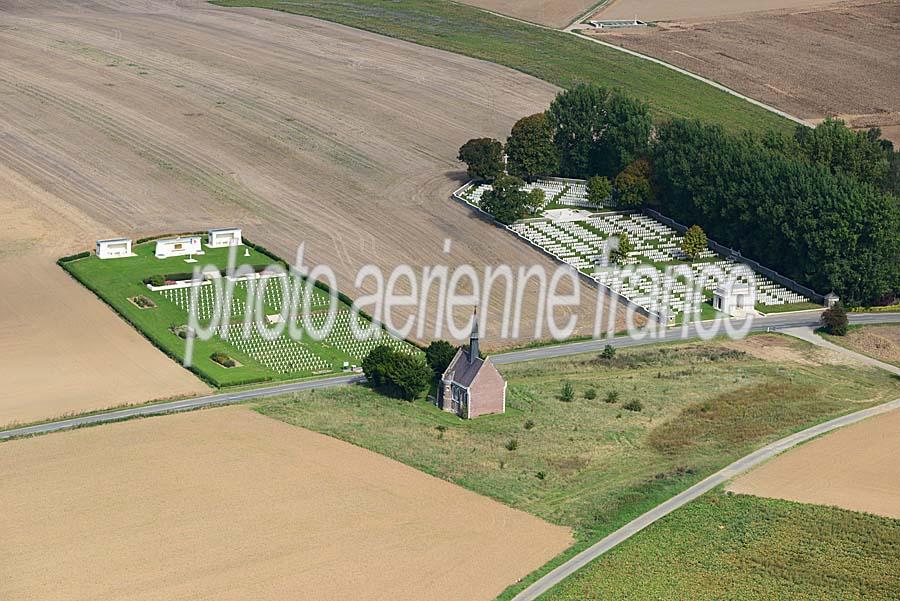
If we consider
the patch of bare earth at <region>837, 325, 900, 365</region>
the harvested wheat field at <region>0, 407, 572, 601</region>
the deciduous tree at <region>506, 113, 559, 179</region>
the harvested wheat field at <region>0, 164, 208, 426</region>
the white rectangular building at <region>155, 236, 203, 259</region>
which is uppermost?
the deciduous tree at <region>506, 113, 559, 179</region>

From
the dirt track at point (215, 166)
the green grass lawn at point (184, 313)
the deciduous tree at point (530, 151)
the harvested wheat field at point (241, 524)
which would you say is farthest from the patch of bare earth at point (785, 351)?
the deciduous tree at point (530, 151)

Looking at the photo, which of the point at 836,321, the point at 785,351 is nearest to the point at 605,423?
the point at 785,351

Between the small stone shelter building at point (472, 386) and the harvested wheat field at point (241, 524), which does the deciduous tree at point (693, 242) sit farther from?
the harvested wheat field at point (241, 524)

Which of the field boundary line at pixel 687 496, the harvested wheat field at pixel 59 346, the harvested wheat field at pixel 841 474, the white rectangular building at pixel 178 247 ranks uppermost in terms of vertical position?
the harvested wheat field at pixel 841 474

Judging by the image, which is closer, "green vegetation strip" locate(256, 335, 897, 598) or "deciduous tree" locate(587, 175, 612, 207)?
"green vegetation strip" locate(256, 335, 897, 598)

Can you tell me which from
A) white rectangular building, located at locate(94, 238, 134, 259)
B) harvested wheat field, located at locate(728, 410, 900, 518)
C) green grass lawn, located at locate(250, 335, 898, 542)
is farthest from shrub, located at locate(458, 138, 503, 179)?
harvested wheat field, located at locate(728, 410, 900, 518)

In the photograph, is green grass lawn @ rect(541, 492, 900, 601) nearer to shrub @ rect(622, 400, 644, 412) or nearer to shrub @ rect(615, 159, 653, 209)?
shrub @ rect(622, 400, 644, 412)

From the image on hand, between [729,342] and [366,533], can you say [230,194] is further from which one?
[366,533]
